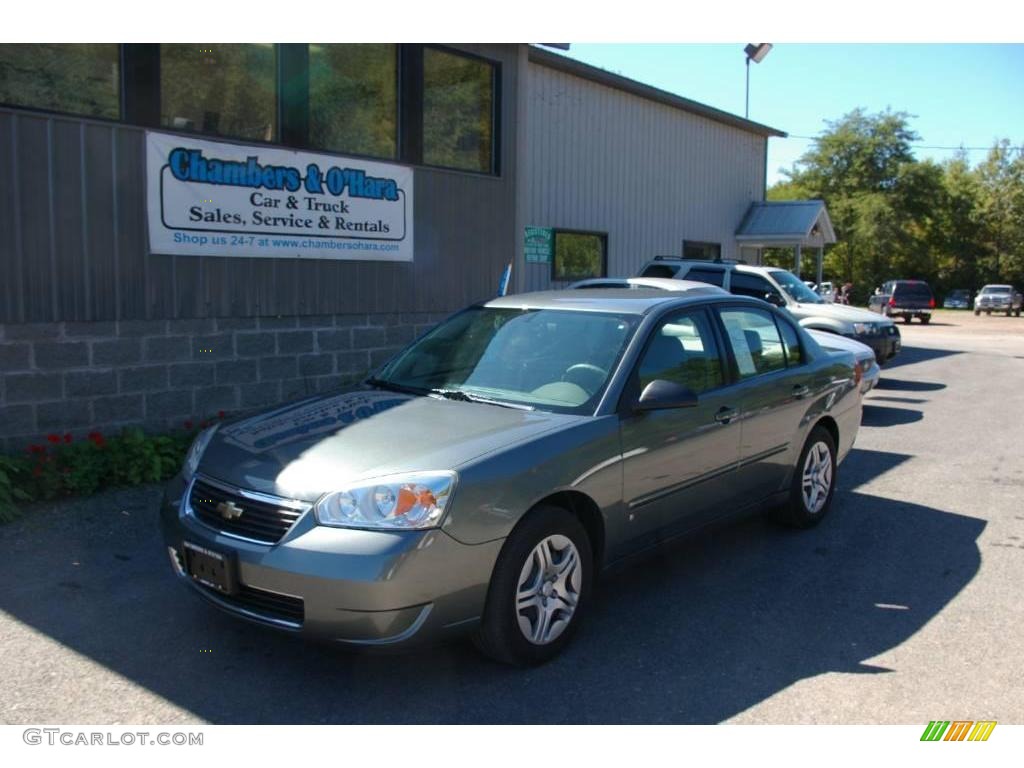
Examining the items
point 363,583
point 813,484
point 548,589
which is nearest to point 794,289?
point 813,484

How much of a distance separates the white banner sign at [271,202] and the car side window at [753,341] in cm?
474

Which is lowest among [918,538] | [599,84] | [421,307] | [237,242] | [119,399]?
[918,538]

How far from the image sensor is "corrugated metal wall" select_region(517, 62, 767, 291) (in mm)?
14383

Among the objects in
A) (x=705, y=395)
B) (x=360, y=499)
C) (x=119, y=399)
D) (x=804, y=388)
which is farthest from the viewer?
(x=119, y=399)

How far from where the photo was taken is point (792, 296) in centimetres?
1406

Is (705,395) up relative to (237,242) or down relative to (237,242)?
down

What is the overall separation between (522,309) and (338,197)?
4.45 meters

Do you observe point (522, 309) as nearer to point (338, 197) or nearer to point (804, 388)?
point (804, 388)

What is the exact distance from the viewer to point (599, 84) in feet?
50.7

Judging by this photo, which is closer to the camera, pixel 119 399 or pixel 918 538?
pixel 918 538

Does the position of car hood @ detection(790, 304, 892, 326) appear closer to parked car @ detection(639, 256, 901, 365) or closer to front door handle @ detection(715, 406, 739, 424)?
parked car @ detection(639, 256, 901, 365)

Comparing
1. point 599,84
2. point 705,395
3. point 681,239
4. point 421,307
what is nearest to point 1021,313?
point 681,239

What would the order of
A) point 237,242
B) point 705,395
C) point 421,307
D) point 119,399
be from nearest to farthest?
1. point 705,395
2. point 119,399
3. point 237,242
4. point 421,307

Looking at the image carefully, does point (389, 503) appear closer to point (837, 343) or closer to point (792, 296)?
point (837, 343)
